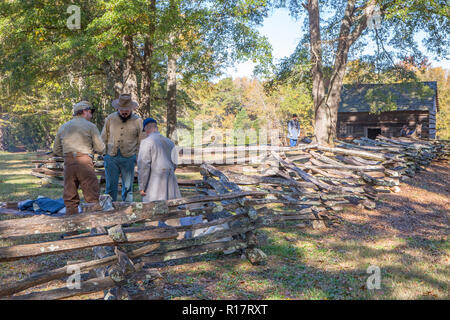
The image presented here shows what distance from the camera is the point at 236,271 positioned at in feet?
15.9

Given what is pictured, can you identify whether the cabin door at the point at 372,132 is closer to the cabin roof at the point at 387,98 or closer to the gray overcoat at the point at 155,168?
the cabin roof at the point at 387,98

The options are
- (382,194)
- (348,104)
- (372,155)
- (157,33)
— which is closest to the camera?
(382,194)

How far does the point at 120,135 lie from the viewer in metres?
6.62

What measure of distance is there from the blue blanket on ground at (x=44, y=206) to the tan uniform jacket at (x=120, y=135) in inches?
59.2

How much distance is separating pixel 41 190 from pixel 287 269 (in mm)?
8560

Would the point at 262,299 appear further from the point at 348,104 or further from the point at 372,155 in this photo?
the point at 348,104

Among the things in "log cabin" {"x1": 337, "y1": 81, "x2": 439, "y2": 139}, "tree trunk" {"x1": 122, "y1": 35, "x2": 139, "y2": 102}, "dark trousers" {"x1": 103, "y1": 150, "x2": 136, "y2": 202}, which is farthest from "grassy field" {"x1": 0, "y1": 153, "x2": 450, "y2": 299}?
"log cabin" {"x1": 337, "y1": 81, "x2": 439, "y2": 139}

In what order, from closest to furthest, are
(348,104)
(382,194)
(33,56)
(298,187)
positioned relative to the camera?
(298,187) → (382,194) → (33,56) → (348,104)

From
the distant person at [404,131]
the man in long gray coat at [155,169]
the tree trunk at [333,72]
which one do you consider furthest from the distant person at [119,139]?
the distant person at [404,131]

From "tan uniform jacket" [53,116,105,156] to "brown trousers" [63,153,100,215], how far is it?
0.38 feet

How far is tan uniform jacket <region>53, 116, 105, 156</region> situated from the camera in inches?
223

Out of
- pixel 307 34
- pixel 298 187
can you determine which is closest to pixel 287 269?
pixel 298 187
